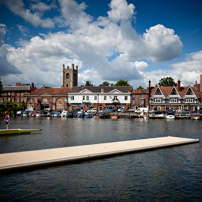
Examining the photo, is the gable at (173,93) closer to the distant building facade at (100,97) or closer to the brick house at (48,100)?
the distant building facade at (100,97)

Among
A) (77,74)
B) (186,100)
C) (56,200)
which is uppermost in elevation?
(77,74)

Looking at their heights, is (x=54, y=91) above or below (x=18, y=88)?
below

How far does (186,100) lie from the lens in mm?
91938

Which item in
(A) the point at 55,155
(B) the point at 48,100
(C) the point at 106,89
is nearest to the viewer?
(A) the point at 55,155

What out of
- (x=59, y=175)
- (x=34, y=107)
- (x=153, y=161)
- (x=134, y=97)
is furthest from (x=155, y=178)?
(x=34, y=107)

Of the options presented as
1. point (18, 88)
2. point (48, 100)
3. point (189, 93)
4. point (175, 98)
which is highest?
point (18, 88)

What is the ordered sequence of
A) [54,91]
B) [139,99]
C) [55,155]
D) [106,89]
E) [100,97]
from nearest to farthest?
[55,155]
[139,99]
[100,97]
[106,89]
[54,91]

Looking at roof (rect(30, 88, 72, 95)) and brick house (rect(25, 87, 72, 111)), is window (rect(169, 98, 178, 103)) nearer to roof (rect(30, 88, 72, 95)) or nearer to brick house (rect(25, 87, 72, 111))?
brick house (rect(25, 87, 72, 111))

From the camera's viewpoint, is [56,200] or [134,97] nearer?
[56,200]

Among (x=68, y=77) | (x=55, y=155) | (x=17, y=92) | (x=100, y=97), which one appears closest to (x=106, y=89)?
(x=100, y=97)

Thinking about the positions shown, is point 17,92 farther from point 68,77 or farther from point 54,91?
point 68,77

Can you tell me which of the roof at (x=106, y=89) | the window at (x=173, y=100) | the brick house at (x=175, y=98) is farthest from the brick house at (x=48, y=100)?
the window at (x=173, y=100)

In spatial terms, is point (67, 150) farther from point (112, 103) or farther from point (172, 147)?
point (112, 103)

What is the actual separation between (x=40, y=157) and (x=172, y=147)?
11.7 m
